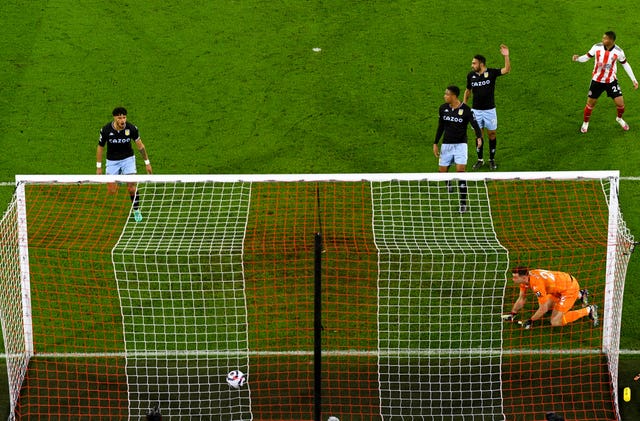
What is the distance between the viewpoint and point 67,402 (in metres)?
11.6

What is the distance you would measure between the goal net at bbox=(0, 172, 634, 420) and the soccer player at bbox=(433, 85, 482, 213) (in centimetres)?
40

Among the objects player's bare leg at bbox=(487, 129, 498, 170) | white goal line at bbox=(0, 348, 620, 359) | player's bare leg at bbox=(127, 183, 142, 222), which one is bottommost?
white goal line at bbox=(0, 348, 620, 359)

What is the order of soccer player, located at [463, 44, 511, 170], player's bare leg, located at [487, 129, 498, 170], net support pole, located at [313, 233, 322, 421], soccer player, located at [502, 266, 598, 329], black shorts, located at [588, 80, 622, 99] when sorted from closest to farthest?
net support pole, located at [313, 233, 322, 421] → soccer player, located at [502, 266, 598, 329] → soccer player, located at [463, 44, 511, 170] → player's bare leg, located at [487, 129, 498, 170] → black shorts, located at [588, 80, 622, 99]

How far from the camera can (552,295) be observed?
41.4 feet

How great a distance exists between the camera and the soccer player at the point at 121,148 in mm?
13953

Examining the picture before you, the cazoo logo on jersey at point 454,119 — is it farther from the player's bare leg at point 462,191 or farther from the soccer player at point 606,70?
the soccer player at point 606,70

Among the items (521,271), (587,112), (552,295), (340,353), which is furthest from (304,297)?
(587,112)

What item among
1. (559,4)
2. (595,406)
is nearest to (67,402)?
(595,406)

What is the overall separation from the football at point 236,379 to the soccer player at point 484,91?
5631 millimetres

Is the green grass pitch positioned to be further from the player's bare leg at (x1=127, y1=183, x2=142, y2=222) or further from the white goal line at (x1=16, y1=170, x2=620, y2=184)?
the white goal line at (x1=16, y1=170, x2=620, y2=184)

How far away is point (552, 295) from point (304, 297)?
11.1ft

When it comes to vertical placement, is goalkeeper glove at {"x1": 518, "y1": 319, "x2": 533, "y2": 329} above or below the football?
above

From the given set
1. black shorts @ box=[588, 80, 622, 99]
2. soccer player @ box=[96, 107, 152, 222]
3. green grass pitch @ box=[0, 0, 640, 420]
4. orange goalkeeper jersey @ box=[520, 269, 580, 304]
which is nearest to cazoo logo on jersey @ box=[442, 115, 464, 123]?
green grass pitch @ box=[0, 0, 640, 420]

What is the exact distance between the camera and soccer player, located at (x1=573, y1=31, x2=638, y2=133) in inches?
622
